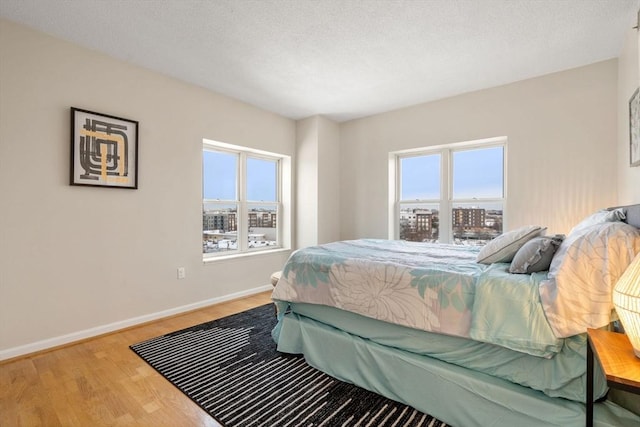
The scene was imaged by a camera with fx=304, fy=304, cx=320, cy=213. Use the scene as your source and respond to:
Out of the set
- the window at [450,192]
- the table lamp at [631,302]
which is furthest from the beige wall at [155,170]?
the table lamp at [631,302]

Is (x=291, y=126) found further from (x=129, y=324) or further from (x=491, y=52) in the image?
(x=129, y=324)

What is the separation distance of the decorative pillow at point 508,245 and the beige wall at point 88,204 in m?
2.94

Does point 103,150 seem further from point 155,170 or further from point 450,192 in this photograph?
point 450,192

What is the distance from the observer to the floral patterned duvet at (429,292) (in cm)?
137

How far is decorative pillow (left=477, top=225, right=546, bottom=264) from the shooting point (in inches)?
70.3

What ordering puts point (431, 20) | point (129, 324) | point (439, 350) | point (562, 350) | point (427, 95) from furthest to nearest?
point (427, 95), point (129, 324), point (431, 20), point (439, 350), point (562, 350)

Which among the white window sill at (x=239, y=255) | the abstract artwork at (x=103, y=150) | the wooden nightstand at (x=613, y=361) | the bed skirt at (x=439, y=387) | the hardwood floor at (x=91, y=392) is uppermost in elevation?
the abstract artwork at (x=103, y=150)

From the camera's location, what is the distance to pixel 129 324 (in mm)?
2902

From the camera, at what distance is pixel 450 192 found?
3.96 metres

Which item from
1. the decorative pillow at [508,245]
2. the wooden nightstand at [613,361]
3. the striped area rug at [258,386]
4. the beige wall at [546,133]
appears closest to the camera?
the wooden nightstand at [613,361]

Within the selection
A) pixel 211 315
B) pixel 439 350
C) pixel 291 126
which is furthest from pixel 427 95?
pixel 211 315

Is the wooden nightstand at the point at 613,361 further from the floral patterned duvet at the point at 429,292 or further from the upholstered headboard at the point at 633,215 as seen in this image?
the upholstered headboard at the point at 633,215

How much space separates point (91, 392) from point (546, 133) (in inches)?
172

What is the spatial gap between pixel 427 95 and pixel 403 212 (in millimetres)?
1582
